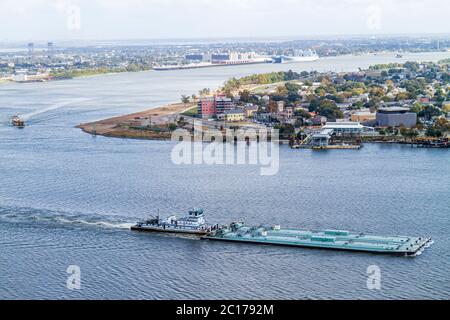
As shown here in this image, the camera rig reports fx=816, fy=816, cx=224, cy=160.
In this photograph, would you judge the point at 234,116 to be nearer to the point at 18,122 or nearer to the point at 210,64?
the point at 18,122

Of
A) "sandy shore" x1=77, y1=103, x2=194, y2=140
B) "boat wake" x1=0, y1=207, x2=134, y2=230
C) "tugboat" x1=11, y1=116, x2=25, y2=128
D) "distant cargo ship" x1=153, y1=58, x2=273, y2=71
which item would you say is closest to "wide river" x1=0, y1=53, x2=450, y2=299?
"boat wake" x1=0, y1=207, x2=134, y2=230

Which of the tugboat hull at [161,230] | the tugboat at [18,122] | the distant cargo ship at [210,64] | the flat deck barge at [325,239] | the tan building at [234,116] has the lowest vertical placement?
the distant cargo ship at [210,64]

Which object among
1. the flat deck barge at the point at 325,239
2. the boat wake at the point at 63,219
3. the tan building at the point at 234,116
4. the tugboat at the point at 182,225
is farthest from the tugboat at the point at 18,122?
the flat deck barge at the point at 325,239

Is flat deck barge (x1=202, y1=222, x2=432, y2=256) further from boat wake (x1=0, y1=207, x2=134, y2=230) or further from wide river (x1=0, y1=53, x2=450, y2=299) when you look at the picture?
boat wake (x1=0, y1=207, x2=134, y2=230)

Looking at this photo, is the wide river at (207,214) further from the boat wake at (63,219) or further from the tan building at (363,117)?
the tan building at (363,117)

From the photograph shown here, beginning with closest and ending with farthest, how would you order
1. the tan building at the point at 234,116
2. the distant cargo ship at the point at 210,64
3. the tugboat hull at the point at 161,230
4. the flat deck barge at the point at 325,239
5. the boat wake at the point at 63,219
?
the flat deck barge at the point at 325,239
the tugboat hull at the point at 161,230
the boat wake at the point at 63,219
the tan building at the point at 234,116
the distant cargo ship at the point at 210,64

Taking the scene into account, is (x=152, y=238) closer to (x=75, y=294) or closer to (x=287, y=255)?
(x=287, y=255)

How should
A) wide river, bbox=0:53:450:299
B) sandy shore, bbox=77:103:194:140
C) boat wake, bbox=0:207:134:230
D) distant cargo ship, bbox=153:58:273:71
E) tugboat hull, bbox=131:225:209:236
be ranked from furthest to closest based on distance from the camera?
distant cargo ship, bbox=153:58:273:71 → sandy shore, bbox=77:103:194:140 → boat wake, bbox=0:207:134:230 → tugboat hull, bbox=131:225:209:236 → wide river, bbox=0:53:450:299
